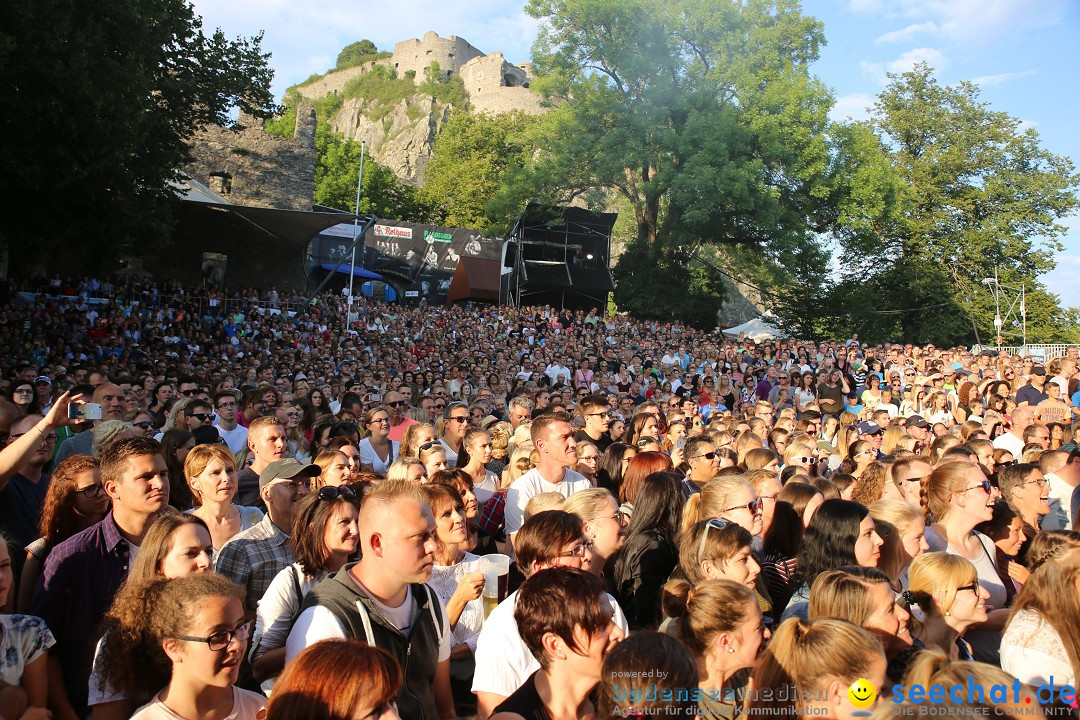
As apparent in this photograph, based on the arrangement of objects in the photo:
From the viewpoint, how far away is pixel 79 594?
2.98 m

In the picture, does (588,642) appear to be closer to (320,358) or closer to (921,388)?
(921,388)

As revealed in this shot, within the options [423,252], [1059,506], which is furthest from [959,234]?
[1059,506]

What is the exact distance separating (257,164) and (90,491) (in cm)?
3224

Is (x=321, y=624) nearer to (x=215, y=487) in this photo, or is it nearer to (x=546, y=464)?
(x=215, y=487)

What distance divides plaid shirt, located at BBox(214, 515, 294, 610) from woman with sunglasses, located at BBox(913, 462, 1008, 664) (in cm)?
320

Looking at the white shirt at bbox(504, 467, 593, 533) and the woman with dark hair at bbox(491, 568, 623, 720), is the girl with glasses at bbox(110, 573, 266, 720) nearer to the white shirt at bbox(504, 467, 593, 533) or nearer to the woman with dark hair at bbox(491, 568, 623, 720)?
the woman with dark hair at bbox(491, 568, 623, 720)

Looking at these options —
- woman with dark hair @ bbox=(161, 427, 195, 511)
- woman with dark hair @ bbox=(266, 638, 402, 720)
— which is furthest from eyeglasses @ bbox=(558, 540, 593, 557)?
woman with dark hair @ bbox=(161, 427, 195, 511)

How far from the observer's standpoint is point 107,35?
45.1ft

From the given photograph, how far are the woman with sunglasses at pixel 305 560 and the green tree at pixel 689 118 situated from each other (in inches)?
1157

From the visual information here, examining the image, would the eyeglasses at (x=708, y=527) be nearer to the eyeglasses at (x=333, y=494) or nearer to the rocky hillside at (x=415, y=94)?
the eyeglasses at (x=333, y=494)

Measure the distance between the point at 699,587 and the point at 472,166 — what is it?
4734cm

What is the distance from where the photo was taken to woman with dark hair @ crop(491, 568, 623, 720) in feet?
7.99

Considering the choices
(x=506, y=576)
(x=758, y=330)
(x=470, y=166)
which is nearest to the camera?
(x=506, y=576)

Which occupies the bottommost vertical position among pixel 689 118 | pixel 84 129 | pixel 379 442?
pixel 379 442
